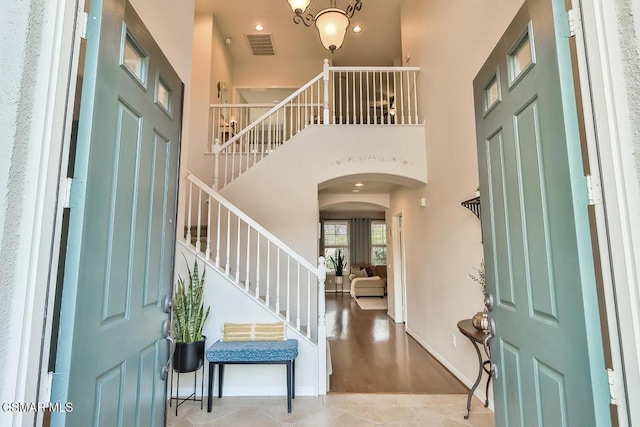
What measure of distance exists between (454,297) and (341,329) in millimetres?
2972

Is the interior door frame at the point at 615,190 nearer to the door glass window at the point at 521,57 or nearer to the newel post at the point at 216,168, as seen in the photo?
the door glass window at the point at 521,57

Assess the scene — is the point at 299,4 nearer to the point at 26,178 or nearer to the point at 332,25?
the point at 332,25

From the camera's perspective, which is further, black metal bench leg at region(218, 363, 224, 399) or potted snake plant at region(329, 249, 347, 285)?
potted snake plant at region(329, 249, 347, 285)

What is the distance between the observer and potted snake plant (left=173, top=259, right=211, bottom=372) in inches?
109

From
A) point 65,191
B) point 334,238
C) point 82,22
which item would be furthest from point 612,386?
point 334,238

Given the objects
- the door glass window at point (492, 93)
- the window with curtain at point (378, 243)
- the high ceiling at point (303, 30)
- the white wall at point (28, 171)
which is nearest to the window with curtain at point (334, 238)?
the window with curtain at point (378, 243)

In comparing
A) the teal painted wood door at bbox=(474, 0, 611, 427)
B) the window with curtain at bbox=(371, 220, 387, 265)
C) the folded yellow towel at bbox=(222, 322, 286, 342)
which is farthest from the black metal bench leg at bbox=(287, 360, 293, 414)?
the window with curtain at bbox=(371, 220, 387, 265)

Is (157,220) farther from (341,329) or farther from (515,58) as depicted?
(341,329)

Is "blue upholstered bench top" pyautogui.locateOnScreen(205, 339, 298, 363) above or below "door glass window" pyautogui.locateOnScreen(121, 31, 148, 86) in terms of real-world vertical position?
below

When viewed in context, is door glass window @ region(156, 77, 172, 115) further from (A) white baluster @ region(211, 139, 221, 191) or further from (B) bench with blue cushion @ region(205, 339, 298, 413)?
(A) white baluster @ region(211, 139, 221, 191)

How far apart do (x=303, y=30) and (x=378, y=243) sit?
7.61 m

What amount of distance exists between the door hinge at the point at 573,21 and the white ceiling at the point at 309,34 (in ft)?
12.6

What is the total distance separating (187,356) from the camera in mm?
2791

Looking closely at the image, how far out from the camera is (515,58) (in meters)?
1.46
